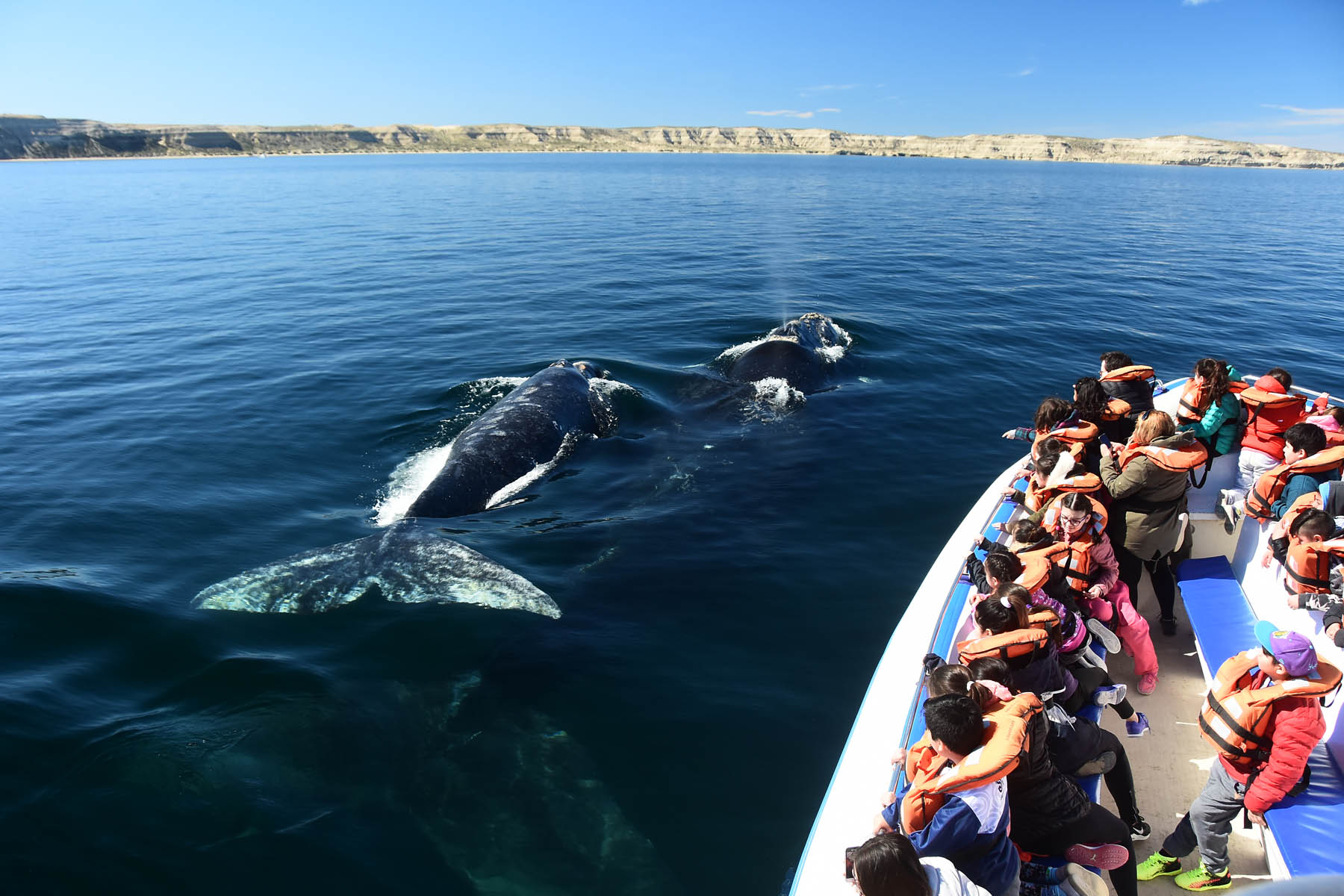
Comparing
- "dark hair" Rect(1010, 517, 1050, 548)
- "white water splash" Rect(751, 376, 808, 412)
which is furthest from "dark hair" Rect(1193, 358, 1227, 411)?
"white water splash" Rect(751, 376, 808, 412)

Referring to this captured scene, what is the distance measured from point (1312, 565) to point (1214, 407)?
13.0 feet

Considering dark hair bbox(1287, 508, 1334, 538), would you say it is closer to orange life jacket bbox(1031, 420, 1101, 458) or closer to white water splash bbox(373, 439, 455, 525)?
orange life jacket bbox(1031, 420, 1101, 458)

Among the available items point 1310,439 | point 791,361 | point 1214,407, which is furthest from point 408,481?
point 1310,439

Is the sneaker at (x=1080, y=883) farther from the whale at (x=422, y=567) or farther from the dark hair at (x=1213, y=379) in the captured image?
the dark hair at (x=1213, y=379)

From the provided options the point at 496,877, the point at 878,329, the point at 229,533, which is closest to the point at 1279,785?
the point at 496,877

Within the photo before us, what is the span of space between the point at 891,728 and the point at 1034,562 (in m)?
2.16

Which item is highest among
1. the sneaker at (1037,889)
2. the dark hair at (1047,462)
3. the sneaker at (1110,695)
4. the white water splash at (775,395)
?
the dark hair at (1047,462)

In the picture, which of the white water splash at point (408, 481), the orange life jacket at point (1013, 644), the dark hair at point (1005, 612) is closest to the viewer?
the orange life jacket at point (1013, 644)

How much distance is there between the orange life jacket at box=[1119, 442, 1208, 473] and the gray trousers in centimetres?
342

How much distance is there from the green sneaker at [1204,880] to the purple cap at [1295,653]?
1.82 metres

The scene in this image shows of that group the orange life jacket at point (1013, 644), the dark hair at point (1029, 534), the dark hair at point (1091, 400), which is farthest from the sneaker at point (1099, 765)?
the dark hair at point (1091, 400)

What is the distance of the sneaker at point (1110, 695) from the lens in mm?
6273

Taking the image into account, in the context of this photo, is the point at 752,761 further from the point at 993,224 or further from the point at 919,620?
the point at 993,224

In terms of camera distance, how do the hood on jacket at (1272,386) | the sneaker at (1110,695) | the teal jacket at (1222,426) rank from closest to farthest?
the sneaker at (1110,695)
the hood on jacket at (1272,386)
the teal jacket at (1222,426)
